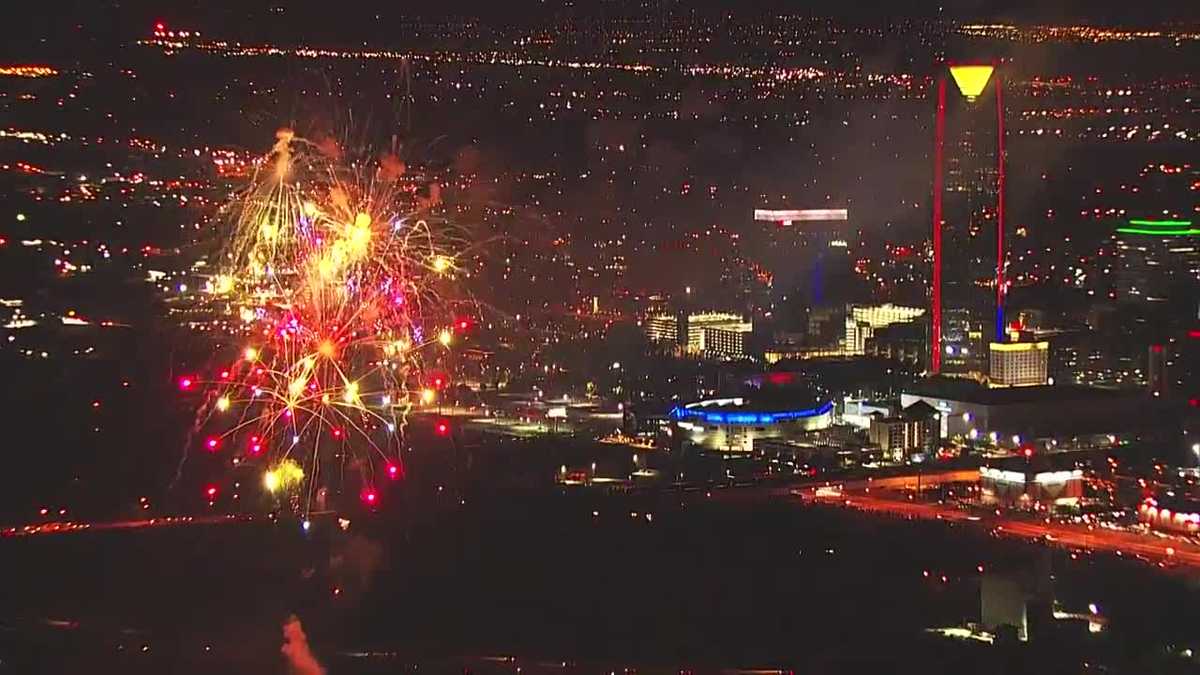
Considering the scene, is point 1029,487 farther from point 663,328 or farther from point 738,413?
point 663,328

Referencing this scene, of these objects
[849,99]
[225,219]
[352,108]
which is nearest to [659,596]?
[352,108]

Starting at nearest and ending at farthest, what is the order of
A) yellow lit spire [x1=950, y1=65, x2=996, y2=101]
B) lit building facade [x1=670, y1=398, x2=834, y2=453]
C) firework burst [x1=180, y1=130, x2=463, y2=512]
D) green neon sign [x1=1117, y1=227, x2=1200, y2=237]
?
firework burst [x1=180, y1=130, x2=463, y2=512] < yellow lit spire [x1=950, y1=65, x2=996, y2=101] < lit building facade [x1=670, y1=398, x2=834, y2=453] < green neon sign [x1=1117, y1=227, x2=1200, y2=237]

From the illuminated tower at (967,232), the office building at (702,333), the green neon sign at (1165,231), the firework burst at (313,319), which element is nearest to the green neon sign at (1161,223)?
the green neon sign at (1165,231)

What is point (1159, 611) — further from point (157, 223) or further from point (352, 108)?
point (157, 223)

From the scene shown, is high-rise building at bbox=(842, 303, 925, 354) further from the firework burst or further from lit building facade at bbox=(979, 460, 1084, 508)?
the firework burst

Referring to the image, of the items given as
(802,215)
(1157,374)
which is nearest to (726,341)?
(802,215)

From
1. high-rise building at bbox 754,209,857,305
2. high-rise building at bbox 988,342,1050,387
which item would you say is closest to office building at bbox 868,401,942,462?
high-rise building at bbox 988,342,1050,387

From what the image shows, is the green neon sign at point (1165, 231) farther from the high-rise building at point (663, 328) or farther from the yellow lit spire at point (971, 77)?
the yellow lit spire at point (971, 77)
